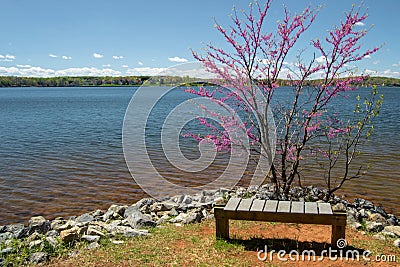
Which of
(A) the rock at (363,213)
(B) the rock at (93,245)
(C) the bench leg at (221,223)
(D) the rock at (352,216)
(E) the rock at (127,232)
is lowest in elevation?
(A) the rock at (363,213)

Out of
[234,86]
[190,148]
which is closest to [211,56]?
[234,86]

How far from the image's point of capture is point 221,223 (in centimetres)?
605

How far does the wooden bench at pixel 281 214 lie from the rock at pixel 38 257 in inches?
104

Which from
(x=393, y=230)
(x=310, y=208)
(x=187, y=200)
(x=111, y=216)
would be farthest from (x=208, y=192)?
(x=310, y=208)

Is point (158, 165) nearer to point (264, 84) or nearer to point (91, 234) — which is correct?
point (264, 84)

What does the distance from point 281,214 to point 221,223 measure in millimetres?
979

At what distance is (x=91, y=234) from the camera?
21.5 feet

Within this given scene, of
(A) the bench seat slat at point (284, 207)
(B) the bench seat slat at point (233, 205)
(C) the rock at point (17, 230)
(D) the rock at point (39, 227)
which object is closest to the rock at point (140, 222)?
(D) the rock at point (39, 227)

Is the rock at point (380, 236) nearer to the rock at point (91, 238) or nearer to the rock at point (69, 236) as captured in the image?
the rock at point (91, 238)

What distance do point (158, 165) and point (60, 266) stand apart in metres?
9.12

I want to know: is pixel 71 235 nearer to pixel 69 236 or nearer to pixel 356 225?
pixel 69 236

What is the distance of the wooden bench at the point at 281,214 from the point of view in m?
5.57

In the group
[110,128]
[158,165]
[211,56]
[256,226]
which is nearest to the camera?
A: [256,226]

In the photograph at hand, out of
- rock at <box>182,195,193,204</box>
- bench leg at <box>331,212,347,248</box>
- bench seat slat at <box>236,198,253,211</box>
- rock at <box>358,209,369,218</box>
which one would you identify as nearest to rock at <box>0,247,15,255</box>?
bench seat slat at <box>236,198,253,211</box>
